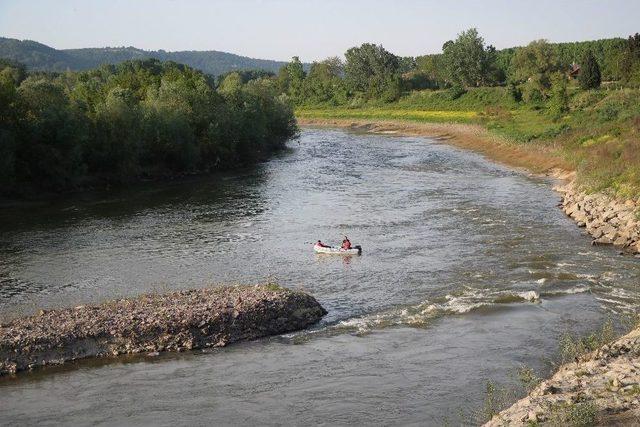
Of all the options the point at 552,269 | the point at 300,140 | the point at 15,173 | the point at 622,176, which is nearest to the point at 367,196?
the point at 622,176

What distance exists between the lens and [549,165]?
69500 millimetres

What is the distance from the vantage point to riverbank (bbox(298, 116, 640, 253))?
40656mm

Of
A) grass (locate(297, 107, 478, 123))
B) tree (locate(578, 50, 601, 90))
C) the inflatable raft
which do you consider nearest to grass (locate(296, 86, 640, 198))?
grass (locate(297, 107, 478, 123))

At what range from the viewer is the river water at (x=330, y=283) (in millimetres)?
21328

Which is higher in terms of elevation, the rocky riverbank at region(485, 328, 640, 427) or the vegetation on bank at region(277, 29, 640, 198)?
the vegetation on bank at region(277, 29, 640, 198)

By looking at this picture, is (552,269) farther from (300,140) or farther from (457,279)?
(300,140)

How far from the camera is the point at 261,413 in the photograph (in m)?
20.4

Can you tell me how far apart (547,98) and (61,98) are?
77.3 m

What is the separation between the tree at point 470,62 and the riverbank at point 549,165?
22.8 meters

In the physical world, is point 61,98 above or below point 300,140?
above

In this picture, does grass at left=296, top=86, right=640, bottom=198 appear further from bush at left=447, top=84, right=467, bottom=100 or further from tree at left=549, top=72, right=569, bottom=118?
tree at left=549, top=72, right=569, bottom=118

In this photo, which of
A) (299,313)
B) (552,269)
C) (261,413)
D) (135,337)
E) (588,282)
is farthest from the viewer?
(552,269)

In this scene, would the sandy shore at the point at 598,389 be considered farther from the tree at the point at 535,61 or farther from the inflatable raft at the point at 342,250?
the tree at the point at 535,61

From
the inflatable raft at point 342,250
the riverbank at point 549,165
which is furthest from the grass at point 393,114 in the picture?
the inflatable raft at point 342,250
